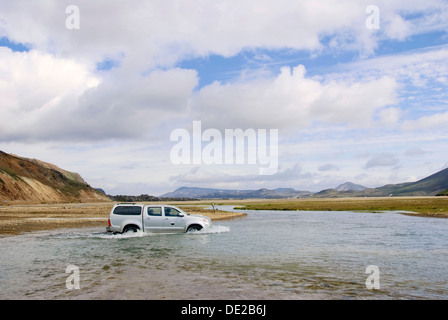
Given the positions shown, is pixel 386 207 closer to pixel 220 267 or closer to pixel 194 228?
pixel 194 228

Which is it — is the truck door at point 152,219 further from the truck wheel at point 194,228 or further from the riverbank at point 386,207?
the riverbank at point 386,207

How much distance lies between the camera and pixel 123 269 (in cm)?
1391

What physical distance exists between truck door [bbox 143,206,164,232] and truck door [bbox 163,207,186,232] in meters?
0.35

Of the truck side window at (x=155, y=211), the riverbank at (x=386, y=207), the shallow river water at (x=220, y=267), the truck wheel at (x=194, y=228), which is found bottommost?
the riverbank at (x=386, y=207)

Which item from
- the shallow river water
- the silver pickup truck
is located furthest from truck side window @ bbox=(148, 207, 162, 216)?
the shallow river water

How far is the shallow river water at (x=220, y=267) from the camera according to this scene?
34.2ft

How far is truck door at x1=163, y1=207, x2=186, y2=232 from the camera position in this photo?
2511 centimetres

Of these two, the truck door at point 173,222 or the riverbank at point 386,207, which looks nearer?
the truck door at point 173,222

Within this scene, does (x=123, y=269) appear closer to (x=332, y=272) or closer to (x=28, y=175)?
(x=332, y=272)

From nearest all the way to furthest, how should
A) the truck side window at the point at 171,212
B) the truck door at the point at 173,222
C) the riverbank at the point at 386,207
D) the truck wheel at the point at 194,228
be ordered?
1. the truck door at the point at 173,222
2. the truck side window at the point at 171,212
3. the truck wheel at the point at 194,228
4. the riverbank at the point at 386,207

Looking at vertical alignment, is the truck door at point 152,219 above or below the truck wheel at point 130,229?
above

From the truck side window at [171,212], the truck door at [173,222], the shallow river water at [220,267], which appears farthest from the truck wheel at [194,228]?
the shallow river water at [220,267]

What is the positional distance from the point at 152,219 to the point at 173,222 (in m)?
1.50
